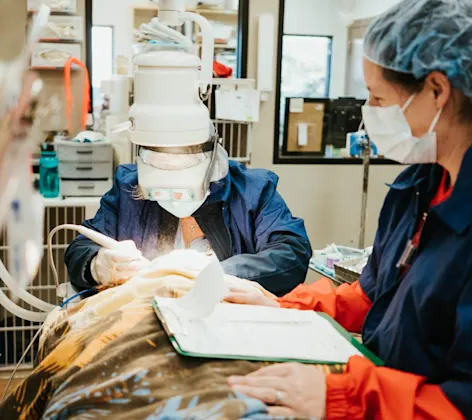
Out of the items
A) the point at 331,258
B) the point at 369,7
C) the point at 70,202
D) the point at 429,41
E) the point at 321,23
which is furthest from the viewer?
the point at 321,23

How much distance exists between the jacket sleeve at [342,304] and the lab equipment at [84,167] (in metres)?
1.73

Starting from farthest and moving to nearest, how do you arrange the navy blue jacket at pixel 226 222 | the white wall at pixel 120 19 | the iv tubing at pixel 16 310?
the white wall at pixel 120 19 → the navy blue jacket at pixel 226 222 → the iv tubing at pixel 16 310

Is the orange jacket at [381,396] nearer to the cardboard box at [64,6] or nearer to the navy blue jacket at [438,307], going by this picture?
the navy blue jacket at [438,307]

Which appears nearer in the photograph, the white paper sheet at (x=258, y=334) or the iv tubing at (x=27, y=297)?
the white paper sheet at (x=258, y=334)

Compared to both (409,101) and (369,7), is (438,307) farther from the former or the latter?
(369,7)

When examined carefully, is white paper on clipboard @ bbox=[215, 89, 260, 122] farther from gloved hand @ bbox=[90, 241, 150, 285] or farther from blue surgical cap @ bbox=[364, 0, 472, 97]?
blue surgical cap @ bbox=[364, 0, 472, 97]

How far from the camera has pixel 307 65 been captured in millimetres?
4828

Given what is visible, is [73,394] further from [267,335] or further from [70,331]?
[267,335]

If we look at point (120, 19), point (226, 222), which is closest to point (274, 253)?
point (226, 222)

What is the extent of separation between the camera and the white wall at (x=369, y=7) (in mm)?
3998

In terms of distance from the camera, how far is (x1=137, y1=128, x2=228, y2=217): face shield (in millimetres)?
1233

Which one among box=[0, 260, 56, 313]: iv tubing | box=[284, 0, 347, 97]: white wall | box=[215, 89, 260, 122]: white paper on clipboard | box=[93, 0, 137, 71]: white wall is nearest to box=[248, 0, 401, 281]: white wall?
box=[284, 0, 347, 97]: white wall

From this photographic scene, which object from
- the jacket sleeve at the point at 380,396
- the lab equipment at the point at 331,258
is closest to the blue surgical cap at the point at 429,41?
the jacket sleeve at the point at 380,396

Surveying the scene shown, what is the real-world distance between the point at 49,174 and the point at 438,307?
2258mm
